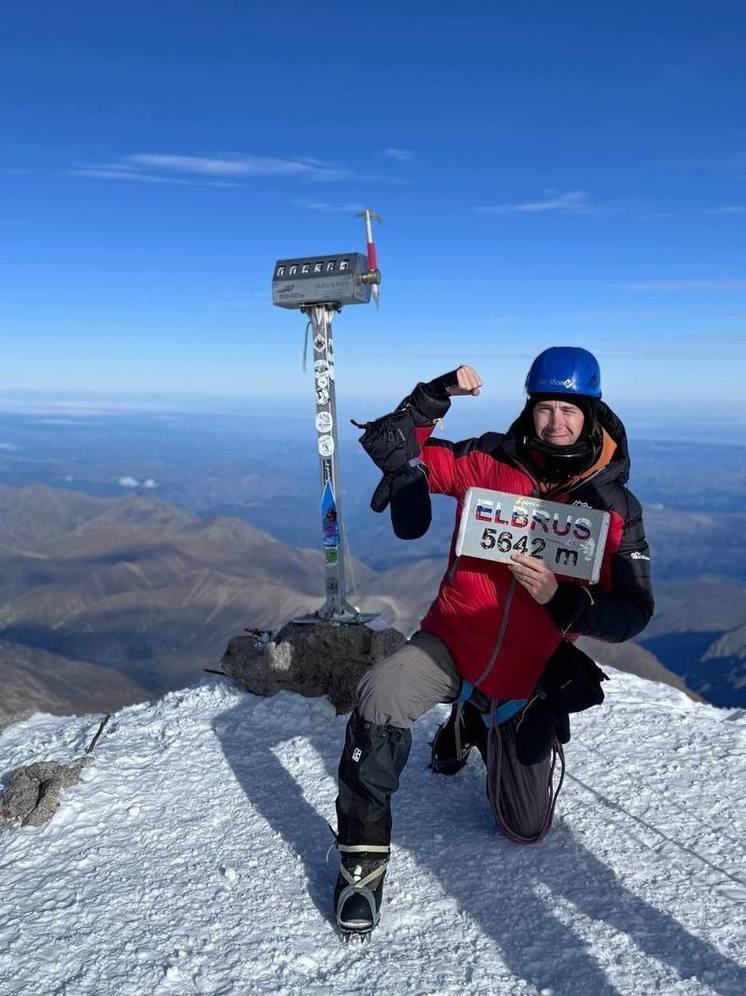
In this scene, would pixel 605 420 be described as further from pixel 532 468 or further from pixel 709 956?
pixel 709 956

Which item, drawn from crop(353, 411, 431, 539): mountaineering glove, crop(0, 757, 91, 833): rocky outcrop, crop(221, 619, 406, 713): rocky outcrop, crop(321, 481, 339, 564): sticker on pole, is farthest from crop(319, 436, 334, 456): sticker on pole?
crop(0, 757, 91, 833): rocky outcrop

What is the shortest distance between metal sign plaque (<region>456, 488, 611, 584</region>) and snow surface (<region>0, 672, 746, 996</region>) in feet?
7.16

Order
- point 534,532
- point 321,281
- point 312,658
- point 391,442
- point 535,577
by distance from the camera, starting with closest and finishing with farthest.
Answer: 1. point 535,577
2. point 534,532
3. point 391,442
4. point 321,281
5. point 312,658

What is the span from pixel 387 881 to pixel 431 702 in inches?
50.6

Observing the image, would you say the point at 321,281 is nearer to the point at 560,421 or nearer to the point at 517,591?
the point at 560,421

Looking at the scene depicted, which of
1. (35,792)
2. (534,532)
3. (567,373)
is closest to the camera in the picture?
(567,373)

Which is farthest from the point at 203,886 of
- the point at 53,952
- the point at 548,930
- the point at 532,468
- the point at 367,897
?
the point at 532,468

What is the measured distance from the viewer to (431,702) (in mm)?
4992

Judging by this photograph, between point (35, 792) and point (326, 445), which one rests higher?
point (326, 445)

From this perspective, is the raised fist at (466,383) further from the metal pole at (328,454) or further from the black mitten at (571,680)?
the metal pole at (328,454)

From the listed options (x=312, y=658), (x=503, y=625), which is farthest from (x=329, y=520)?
(x=503, y=625)

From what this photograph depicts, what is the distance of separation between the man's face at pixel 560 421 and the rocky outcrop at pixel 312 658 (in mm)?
4502

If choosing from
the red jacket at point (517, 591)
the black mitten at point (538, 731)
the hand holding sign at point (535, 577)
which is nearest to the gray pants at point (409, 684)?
the red jacket at point (517, 591)

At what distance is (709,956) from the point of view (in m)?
3.98
